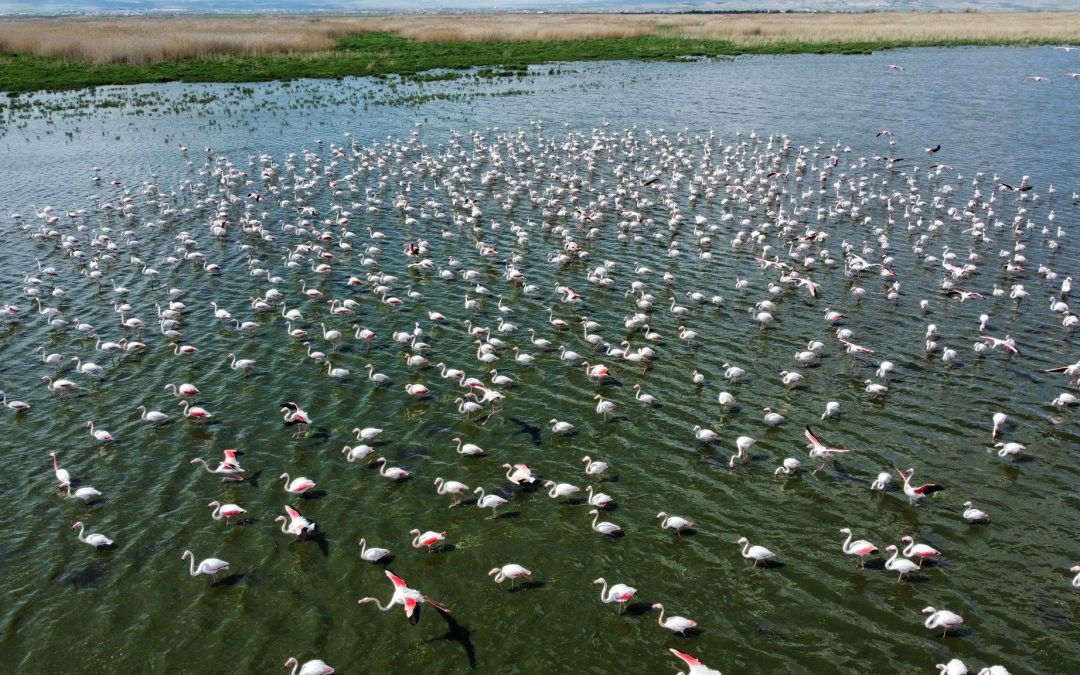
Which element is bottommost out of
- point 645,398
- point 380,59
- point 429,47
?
point 645,398

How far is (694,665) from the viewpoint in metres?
11.4

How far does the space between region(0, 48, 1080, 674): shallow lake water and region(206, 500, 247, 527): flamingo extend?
1.25 ft

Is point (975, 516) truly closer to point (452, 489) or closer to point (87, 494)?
point (452, 489)

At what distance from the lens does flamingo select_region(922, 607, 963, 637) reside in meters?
12.2

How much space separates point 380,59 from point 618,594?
80309mm

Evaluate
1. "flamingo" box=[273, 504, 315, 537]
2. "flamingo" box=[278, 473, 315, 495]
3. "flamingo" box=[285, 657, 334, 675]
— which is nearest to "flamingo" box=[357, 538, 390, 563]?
"flamingo" box=[273, 504, 315, 537]

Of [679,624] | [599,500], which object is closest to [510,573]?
[599,500]

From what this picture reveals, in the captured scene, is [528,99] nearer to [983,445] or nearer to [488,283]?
[488,283]

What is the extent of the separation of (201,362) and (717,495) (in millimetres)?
15440

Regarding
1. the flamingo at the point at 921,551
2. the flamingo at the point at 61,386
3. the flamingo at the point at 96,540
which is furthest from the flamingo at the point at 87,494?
the flamingo at the point at 921,551

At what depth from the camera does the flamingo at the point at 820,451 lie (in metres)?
16.5

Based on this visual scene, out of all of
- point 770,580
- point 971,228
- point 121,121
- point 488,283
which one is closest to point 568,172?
point 488,283

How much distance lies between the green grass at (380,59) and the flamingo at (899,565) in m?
69.9

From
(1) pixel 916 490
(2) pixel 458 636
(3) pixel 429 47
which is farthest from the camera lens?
(3) pixel 429 47
